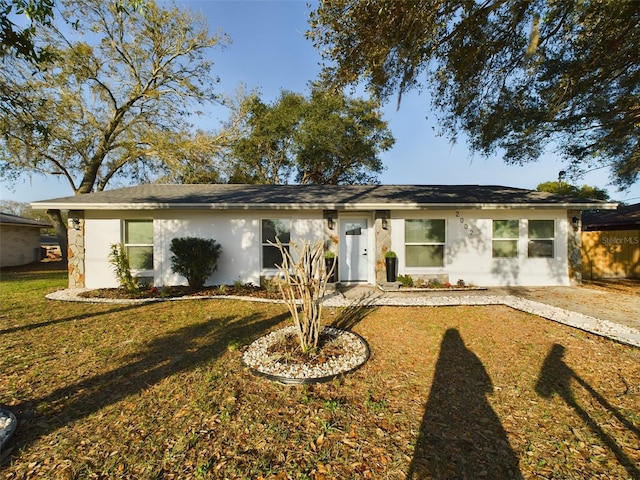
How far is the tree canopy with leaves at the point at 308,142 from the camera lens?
19250mm

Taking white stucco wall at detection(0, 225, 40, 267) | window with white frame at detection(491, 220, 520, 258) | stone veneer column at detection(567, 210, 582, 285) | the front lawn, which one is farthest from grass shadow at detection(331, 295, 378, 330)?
white stucco wall at detection(0, 225, 40, 267)

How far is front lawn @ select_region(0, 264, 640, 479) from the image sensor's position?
2189 millimetres

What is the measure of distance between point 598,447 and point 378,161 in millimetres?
20604

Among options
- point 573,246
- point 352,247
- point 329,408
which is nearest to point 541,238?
point 573,246

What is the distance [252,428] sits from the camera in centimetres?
258

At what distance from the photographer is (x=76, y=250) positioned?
849cm

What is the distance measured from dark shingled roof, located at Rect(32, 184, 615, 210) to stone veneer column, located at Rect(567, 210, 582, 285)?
52 centimetres

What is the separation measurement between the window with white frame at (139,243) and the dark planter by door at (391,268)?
6990 millimetres

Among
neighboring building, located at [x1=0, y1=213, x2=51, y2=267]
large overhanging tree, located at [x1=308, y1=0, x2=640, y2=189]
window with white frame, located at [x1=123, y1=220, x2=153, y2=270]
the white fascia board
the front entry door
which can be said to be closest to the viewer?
large overhanging tree, located at [x1=308, y1=0, x2=640, y2=189]

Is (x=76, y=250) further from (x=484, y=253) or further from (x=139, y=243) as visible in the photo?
(x=484, y=253)

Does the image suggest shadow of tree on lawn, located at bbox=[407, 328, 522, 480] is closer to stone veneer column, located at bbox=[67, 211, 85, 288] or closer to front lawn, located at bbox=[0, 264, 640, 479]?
front lawn, located at bbox=[0, 264, 640, 479]

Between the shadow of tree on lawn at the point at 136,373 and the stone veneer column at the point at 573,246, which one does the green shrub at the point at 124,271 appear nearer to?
the shadow of tree on lawn at the point at 136,373

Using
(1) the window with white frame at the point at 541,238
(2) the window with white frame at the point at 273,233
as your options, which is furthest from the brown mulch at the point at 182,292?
(1) the window with white frame at the point at 541,238

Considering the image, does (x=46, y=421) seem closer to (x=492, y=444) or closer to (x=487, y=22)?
(x=492, y=444)
